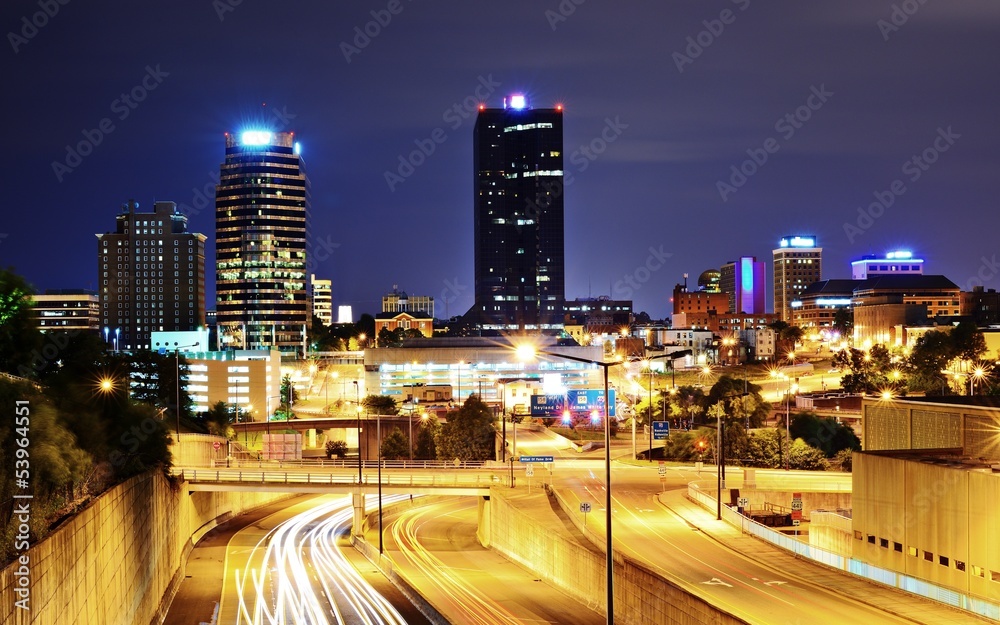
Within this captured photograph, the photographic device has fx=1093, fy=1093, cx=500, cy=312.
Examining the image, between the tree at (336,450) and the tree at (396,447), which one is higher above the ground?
the tree at (396,447)

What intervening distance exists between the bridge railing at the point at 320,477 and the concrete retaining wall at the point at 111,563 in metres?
2.49

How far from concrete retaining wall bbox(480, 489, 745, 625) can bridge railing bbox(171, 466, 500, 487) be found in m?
2.22

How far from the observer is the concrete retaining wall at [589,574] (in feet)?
108

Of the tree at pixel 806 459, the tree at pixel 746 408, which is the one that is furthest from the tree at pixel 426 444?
the tree at pixel 806 459

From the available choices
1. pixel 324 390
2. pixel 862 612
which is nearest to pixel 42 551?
pixel 862 612

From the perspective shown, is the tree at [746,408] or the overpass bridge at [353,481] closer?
the overpass bridge at [353,481]

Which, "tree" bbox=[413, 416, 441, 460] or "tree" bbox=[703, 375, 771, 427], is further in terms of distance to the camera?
"tree" bbox=[413, 416, 441, 460]

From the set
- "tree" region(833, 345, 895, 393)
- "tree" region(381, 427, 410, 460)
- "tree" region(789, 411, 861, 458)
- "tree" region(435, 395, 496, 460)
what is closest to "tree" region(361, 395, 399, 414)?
"tree" region(381, 427, 410, 460)

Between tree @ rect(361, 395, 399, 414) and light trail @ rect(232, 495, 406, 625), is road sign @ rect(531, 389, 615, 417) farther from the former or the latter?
tree @ rect(361, 395, 399, 414)

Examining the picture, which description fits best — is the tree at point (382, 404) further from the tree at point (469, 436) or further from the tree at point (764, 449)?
the tree at point (764, 449)

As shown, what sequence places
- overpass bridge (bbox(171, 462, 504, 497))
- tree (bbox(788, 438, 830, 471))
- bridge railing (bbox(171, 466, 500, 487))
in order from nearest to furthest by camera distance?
overpass bridge (bbox(171, 462, 504, 497)), bridge railing (bbox(171, 466, 500, 487)), tree (bbox(788, 438, 830, 471))

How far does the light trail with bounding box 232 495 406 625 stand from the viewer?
150ft

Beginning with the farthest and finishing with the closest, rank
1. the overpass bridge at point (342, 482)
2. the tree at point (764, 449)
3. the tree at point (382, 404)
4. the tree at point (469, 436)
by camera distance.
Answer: the tree at point (382, 404) → the tree at point (469, 436) → the tree at point (764, 449) → the overpass bridge at point (342, 482)

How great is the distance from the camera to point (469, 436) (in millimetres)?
91125
